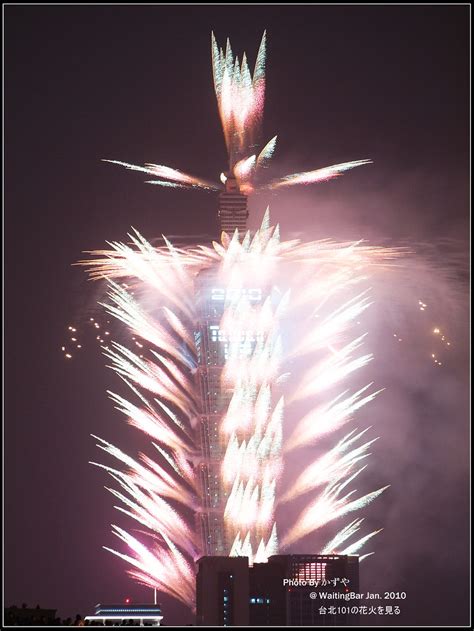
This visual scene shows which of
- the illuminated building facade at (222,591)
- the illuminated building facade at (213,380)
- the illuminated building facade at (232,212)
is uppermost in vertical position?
the illuminated building facade at (232,212)

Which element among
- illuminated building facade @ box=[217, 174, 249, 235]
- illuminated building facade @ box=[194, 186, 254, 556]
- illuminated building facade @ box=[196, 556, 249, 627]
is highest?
illuminated building facade @ box=[217, 174, 249, 235]

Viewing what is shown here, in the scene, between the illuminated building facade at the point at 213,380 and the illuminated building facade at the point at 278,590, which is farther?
the illuminated building facade at the point at 278,590

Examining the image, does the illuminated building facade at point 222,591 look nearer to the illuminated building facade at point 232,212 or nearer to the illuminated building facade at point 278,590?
the illuminated building facade at point 278,590

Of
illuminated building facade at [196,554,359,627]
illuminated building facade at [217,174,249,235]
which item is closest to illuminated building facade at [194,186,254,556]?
illuminated building facade at [217,174,249,235]

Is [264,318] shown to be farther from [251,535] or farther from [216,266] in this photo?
[251,535]

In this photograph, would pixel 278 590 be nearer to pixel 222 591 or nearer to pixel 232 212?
pixel 222 591

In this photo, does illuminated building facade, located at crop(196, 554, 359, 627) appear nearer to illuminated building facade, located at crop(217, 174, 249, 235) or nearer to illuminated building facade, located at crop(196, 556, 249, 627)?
illuminated building facade, located at crop(196, 556, 249, 627)

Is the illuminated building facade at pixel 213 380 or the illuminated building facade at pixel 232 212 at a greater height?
the illuminated building facade at pixel 232 212

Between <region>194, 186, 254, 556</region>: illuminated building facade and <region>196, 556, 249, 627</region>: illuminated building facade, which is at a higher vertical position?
<region>194, 186, 254, 556</region>: illuminated building facade

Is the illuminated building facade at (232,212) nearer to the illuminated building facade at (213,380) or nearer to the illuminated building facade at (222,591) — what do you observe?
the illuminated building facade at (213,380)

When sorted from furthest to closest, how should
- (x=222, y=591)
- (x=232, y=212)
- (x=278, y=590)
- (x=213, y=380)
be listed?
(x=278, y=590) < (x=222, y=591) < (x=213, y=380) < (x=232, y=212)

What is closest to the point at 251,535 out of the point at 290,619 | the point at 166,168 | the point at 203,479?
the point at 203,479

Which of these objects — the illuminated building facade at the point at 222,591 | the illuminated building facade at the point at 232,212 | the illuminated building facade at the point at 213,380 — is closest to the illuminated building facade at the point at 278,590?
the illuminated building facade at the point at 222,591

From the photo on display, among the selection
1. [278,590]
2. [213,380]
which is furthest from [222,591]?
[213,380]
